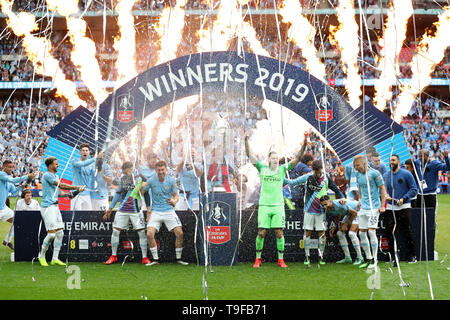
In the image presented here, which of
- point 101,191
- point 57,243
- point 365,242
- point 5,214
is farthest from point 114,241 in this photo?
point 365,242

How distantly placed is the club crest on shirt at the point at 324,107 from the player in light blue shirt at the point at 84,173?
3755 mm

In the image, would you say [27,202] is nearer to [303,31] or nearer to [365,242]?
[365,242]

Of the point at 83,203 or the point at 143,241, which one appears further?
the point at 83,203

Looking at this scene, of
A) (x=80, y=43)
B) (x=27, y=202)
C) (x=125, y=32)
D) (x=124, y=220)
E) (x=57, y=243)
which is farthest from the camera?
(x=80, y=43)

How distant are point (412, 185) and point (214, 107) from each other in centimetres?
2043

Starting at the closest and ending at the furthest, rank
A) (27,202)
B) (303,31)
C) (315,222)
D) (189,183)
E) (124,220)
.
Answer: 1. (315,222)
2. (124,220)
3. (27,202)
4. (189,183)
5. (303,31)

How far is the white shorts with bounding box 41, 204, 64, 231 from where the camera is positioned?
9180mm

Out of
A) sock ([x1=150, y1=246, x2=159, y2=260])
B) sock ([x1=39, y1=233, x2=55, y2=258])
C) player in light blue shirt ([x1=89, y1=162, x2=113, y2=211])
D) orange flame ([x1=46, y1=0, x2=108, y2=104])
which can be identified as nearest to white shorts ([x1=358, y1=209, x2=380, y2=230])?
sock ([x1=150, y1=246, x2=159, y2=260])

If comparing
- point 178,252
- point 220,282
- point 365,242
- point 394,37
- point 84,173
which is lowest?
point 220,282

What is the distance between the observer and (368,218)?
8.77 meters

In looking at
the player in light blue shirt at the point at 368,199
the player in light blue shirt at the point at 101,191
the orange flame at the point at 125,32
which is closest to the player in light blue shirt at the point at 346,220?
the player in light blue shirt at the point at 368,199

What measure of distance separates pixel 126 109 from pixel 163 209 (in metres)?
2.33
